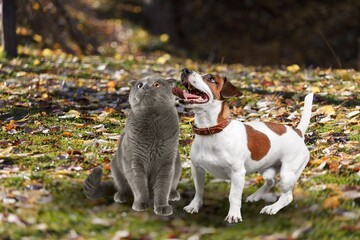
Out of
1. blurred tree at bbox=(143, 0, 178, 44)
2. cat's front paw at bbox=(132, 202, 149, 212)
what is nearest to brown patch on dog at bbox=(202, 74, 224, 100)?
cat's front paw at bbox=(132, 202, 149, 212)

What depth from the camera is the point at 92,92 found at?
9.23 metres

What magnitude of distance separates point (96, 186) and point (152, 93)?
819 mm

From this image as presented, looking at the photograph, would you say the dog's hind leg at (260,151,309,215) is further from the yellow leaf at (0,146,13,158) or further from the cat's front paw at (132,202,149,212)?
the yellow leaf at (0,146,13,158)

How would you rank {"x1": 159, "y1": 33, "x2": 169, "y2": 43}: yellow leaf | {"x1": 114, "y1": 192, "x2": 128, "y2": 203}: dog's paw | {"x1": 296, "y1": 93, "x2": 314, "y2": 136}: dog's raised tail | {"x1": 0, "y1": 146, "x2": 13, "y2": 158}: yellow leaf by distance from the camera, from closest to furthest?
{"x1": 114, "y1": 192, "x2": 128, "y2": 203}: dog's paw → {"x1": 296, "y1": 93, "x2": 314, "y2": 136}: dog's raised tail → {"x1": 0, "y1": 146, "x2": 13, "y2": 158}: yellow leaf → {"x1": 159, "y1": 33, "x2": 169, "y2": 43}: yellow leaf

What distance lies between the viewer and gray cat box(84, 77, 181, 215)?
15.7 feet

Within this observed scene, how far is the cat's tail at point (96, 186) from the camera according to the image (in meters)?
4.91

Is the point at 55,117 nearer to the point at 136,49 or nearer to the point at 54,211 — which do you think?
the point at 54,211

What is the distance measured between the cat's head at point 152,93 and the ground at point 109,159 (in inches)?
31.1

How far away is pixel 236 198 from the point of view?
4.58m

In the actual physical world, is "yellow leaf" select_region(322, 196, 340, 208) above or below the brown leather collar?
below

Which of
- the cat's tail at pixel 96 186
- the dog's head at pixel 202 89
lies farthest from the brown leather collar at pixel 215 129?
the cat's tail at pixel 96 186

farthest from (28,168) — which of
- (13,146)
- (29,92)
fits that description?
(29,92)

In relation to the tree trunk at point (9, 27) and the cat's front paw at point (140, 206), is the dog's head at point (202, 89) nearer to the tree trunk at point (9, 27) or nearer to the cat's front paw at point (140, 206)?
the cat's front paw at point (140, 206)

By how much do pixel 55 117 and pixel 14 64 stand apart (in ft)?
11.6
